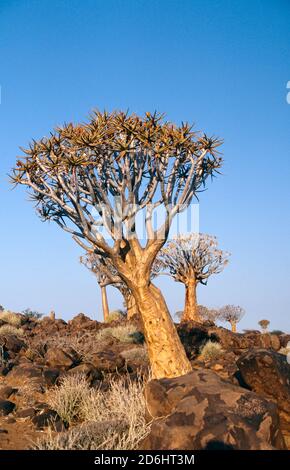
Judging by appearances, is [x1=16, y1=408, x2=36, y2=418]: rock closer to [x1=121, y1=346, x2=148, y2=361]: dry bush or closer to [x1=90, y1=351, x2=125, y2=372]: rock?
[x1=90, y1=351, x2=125, y2=372]: rock

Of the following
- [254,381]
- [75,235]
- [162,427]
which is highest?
[75,235]

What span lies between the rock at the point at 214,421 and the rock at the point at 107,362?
5408 mm

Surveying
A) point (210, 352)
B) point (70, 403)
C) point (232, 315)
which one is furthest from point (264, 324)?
point (70, 403)

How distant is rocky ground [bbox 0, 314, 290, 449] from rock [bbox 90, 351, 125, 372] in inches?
0.9

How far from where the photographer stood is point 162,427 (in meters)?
5.16

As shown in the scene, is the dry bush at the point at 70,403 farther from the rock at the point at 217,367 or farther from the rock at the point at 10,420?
the rock at the point at 217,367

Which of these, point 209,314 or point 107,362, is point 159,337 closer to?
point 107,362

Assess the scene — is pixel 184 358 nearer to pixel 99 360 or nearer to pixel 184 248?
pixel 99 360

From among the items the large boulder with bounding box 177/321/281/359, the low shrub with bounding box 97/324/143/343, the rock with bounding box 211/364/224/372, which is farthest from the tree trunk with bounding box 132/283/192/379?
the low shrub with bounding box 97/324/143/343

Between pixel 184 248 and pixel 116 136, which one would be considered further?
pixel 184 248

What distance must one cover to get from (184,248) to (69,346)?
1084 centimetres

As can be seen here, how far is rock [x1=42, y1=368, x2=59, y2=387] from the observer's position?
34.6 feet

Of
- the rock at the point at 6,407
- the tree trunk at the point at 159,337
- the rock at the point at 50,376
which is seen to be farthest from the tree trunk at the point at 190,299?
the rock at the point at 6,407
